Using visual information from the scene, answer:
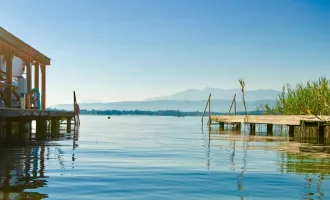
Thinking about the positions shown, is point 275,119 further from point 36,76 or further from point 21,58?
point 21,58

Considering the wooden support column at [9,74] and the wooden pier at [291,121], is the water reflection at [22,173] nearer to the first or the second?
the wooden support column at [9,74]

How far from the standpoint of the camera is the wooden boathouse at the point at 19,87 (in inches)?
752

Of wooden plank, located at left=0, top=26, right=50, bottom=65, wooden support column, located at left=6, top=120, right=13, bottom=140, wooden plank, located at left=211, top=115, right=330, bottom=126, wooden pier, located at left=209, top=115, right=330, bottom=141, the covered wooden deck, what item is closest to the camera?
wooden plank, located at left=0, top=26, right=50, bottom=65

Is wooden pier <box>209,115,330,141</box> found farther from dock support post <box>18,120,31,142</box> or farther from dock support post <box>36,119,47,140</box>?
dock support post <box>36,119,47,140</box>

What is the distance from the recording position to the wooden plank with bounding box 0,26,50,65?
18547 mm

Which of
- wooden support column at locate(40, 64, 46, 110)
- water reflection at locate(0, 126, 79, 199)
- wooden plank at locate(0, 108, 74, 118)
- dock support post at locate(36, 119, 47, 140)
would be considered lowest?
water reflection at locate(0, 126, 79, 199)

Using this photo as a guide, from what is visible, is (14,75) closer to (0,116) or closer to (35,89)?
(35,89)

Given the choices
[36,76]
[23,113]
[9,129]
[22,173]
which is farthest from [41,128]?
[22,173]

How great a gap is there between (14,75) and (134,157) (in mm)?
12114

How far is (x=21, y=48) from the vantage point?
20.9 meters

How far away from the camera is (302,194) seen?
772cm

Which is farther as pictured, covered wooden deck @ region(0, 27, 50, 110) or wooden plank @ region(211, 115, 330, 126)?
wooden plank @ region(211, 115, 330, 126)

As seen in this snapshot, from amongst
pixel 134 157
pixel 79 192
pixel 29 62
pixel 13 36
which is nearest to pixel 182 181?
pixel 79 192

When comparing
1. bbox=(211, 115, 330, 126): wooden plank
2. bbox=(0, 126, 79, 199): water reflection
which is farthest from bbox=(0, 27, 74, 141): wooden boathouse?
bbox=(211, 115, 330, 126): wooden plank
